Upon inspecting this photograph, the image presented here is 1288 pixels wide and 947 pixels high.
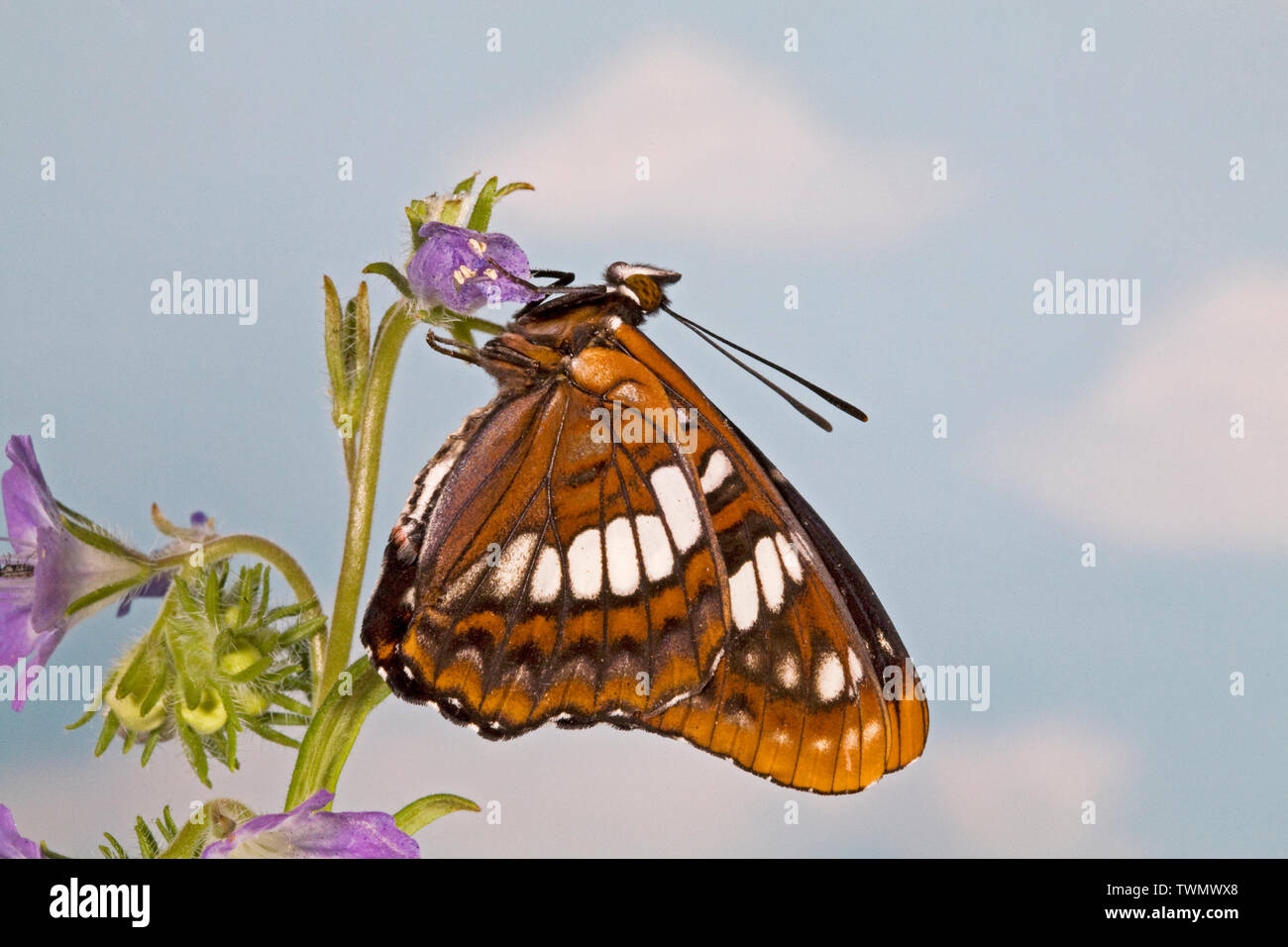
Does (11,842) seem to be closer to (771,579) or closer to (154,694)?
(154,694)

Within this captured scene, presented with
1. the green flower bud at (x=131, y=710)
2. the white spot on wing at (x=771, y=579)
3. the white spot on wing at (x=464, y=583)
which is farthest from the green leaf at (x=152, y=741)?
the white spot on wing at (x=771, y=579)

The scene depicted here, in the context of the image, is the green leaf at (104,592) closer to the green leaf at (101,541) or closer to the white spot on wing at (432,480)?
the green leaf at (101,541)

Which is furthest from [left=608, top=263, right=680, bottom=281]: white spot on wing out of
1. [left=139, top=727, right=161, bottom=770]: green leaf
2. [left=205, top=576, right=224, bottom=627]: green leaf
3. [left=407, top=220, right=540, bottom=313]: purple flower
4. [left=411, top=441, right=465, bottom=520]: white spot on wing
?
[left=139, top=727, right=161, bottom=770]: green leaf


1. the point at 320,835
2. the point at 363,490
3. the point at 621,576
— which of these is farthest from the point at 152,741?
the point at 621,576

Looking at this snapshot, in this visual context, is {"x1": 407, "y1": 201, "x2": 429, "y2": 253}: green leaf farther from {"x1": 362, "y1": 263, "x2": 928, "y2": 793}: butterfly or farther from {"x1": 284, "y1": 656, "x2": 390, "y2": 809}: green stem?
{"x1": 284, "y1": 656, "x2": 390, "y2": 809}: green stem

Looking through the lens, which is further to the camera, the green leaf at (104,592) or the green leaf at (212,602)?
the green leaf at (104,592)

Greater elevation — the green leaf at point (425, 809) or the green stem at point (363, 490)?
the green stem at point (363, 490)
